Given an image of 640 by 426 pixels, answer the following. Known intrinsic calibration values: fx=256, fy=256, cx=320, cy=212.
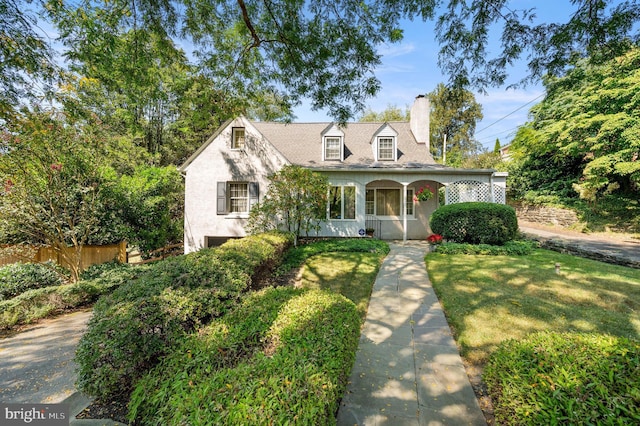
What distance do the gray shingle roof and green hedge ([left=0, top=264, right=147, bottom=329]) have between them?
28.3ft

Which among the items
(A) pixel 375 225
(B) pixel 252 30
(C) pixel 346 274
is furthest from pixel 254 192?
(B) pixel 252 30

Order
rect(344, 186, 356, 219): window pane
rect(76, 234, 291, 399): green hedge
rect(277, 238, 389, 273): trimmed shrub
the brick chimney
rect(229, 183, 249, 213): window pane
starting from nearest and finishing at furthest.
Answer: rect(76, 234, 291, 399): green hedge
rect(277, 238, 389, 273): trimmed shrub
rect(229, 183, 249, 213): window pane
rect(344, 186, 356, 219): window pane
the brick chimney

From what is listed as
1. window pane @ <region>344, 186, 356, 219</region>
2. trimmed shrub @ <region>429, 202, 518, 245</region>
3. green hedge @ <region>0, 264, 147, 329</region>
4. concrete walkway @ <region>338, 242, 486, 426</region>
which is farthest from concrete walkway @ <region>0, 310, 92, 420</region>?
trimmed shrub @ <region>429, 202, 518, 245</region>

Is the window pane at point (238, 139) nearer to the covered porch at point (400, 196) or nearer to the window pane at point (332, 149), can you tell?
the window pane at point (332, 149)

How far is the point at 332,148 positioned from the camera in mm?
13430

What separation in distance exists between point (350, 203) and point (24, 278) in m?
10.9

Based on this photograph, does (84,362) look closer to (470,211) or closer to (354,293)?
(354,293)

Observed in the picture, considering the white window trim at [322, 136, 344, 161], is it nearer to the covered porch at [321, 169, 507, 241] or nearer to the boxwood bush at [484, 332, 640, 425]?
the covered porch at [321, 169, 507, 241]

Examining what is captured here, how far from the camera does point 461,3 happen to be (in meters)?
4.63

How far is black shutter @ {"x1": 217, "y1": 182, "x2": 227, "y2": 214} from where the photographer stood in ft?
38.8

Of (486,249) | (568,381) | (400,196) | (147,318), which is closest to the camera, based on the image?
(568,381)

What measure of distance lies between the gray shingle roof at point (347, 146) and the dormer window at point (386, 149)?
32 cm

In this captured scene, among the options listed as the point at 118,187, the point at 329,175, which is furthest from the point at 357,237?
the point at 118,187

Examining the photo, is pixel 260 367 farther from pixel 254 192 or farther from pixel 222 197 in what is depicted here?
pixel 222 197
